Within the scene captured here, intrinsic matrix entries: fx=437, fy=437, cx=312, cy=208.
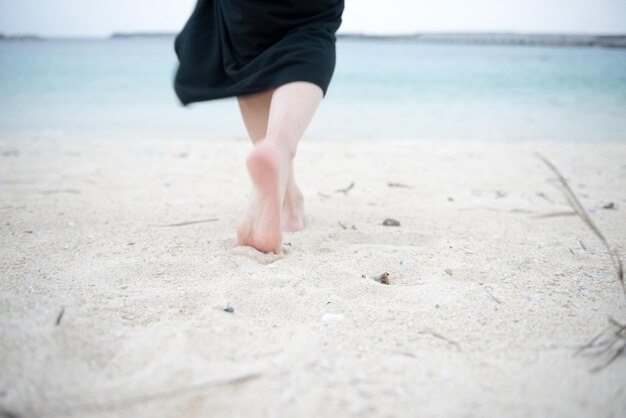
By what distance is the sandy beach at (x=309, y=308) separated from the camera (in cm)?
82

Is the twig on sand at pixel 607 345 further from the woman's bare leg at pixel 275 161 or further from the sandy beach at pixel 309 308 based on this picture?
the woman's bare leg at pixel 275 161

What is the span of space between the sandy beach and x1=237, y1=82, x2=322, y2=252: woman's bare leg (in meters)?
0.08

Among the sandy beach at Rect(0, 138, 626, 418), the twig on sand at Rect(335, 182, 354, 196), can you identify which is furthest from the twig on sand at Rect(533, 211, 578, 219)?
the twig on sand at Rect(335, 182, 354, 196)

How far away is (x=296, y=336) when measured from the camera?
1.01 metres

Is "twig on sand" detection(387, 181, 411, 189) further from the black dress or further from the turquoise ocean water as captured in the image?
the turquoise ocean water

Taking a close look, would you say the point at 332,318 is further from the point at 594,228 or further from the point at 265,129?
the point at 594,228

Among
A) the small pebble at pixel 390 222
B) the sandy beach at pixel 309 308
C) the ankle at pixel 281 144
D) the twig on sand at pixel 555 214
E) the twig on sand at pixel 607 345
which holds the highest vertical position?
Answer: the ankle at pixel 281 144

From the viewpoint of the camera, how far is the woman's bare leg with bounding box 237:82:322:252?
52.0 inches

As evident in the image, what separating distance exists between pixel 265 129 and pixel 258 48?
1.04 feet

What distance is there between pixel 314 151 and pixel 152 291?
2.97m

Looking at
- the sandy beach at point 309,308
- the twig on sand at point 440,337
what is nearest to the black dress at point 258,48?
the sandy beach at point 309,308

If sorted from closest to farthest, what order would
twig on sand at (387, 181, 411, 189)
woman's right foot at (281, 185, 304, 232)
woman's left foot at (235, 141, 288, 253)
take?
woman's left foot at (235, 141, 288, 253) → woman's right foot at (281, 185, 304, 232) → twig on sand at (387, 181, 411, 189)

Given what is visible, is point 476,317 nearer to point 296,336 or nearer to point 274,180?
point 296,336

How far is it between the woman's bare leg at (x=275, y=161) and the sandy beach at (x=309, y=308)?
0.25 ft
